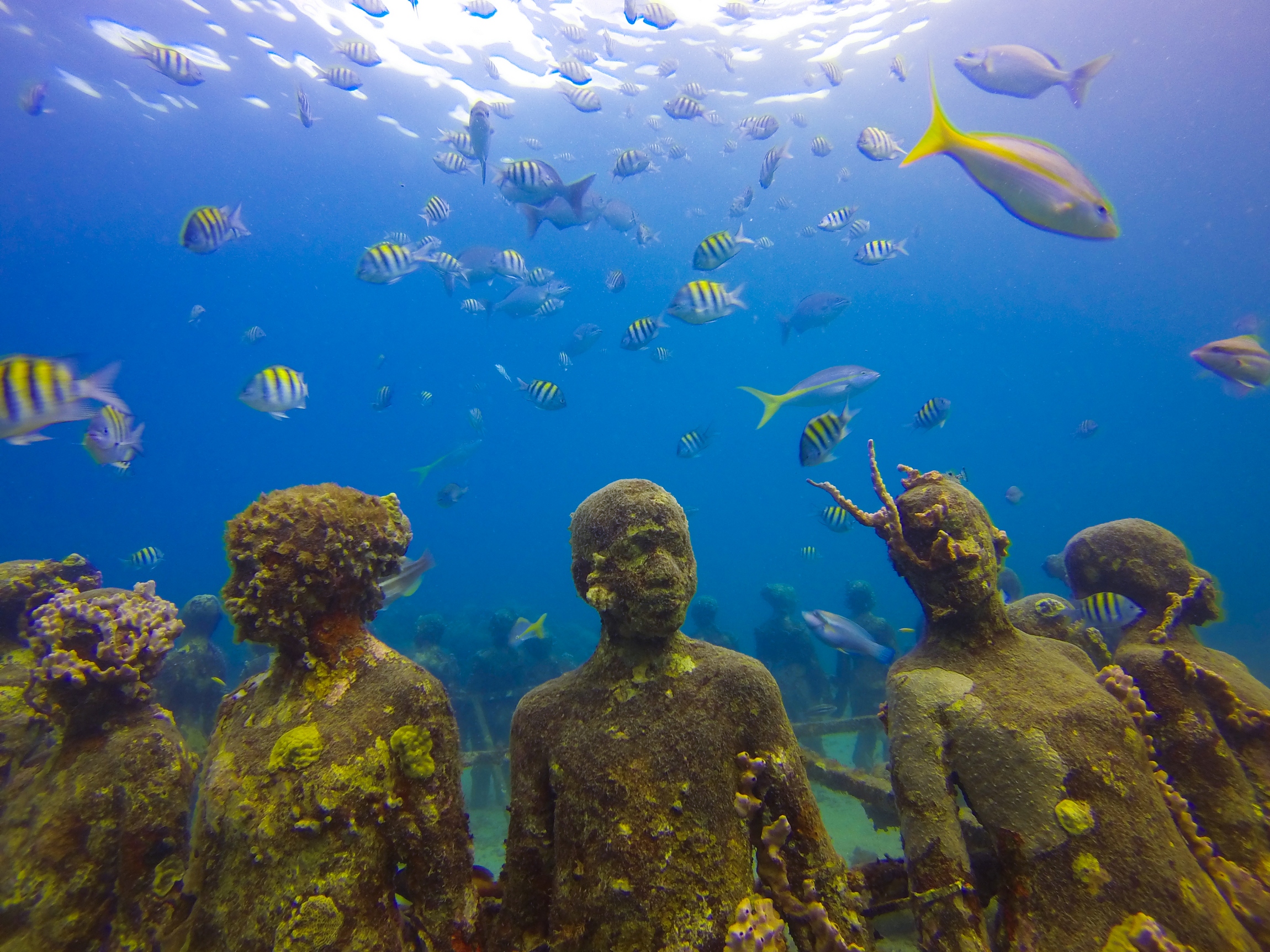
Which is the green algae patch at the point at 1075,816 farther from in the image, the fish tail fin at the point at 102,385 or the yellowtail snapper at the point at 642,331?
the yellowtail snapper at the point at 642,331

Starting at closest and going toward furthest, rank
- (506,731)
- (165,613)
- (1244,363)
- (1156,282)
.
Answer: (165,613) → (1244,363) → (506,731) → (1156,282)

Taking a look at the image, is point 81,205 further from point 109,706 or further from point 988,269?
point 988,269

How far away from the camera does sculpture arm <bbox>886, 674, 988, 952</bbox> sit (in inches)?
67.1

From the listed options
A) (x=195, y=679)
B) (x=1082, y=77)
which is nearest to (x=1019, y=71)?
(x=1082, y=77)

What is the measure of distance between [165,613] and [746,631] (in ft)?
88.7

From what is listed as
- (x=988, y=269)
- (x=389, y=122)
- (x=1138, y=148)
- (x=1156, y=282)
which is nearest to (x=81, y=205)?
(x=389, y=122)

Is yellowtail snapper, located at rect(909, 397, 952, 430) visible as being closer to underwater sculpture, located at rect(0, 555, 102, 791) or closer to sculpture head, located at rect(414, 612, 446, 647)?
underwater sculpture, located at rect(0, 555, 102, 791)

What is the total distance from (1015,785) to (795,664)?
22.9 feet

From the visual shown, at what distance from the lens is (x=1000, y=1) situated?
75.3 ft

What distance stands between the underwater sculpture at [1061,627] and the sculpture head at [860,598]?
6669 mm

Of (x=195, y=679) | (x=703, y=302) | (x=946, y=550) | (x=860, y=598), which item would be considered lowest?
(x=195, y=679)

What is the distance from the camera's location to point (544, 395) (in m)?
8.74

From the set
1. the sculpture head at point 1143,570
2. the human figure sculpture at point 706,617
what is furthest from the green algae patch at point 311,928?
the human figure sculpture at point 706,617

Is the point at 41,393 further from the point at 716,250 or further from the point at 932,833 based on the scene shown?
→ the point at 716,250
